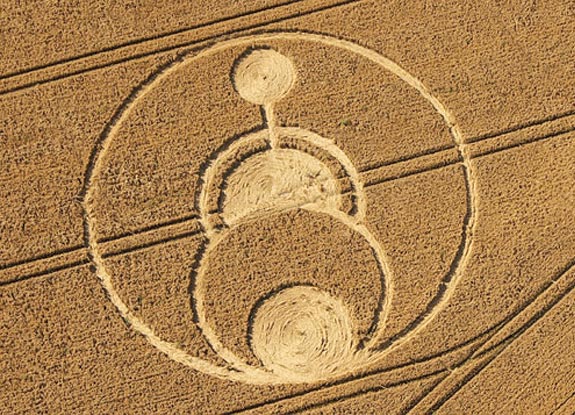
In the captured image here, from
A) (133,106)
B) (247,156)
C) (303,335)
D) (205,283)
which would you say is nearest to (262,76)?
(247,156)

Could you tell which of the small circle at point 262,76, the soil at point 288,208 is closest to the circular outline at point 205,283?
the soil at point 288,208

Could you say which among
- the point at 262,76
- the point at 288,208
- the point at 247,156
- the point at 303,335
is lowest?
the point at 303,335

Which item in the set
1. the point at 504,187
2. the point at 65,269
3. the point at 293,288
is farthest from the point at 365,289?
the point at 65,269

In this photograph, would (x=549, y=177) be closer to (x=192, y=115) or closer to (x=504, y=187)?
(x=504, y=187)

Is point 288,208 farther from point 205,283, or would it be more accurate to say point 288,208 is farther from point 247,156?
point 205,283

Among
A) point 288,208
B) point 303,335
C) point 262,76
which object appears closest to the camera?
point 303,335

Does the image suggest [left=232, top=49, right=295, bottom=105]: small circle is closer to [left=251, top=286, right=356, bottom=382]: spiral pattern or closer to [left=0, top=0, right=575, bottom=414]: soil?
[left=0, top=0, right=575, bottom=414]: soil

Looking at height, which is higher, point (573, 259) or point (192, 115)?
point (192, 115)
